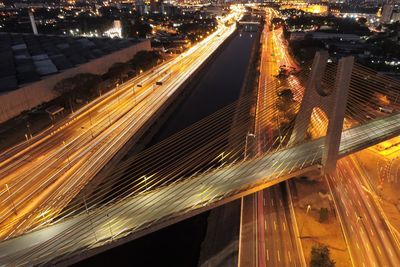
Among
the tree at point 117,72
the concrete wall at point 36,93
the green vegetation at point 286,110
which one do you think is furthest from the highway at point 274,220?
the concrete wall at point 36,93

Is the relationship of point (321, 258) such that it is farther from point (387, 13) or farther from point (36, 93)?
point (387, 13)

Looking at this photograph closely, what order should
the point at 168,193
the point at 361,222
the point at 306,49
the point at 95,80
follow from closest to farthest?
1. the point at 168,193
2. the point at 361,222
3. the point at 95,80
4. the point at 306,49

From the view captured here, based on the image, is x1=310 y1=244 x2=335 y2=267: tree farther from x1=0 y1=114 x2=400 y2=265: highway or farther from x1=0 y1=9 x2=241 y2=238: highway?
x1=0 y1=9 x2=241 y2=238: highway

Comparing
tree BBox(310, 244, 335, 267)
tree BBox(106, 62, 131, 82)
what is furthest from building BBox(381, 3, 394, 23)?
tree BBox(310, 244, 335, 267)

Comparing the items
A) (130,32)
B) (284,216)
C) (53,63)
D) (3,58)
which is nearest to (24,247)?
(284,216)

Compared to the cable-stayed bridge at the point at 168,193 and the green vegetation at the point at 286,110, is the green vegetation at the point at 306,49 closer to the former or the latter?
the green vegetation at the point at 286,110

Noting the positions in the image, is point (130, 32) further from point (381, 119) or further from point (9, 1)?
point (9, 1)

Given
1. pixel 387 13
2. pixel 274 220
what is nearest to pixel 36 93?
pixel 274 220
